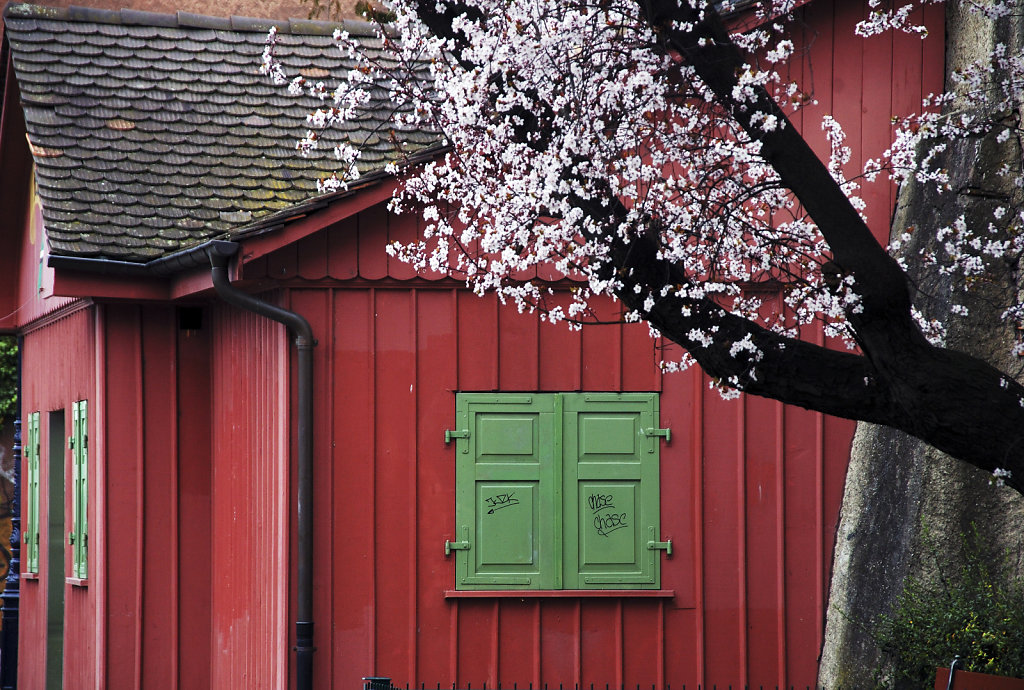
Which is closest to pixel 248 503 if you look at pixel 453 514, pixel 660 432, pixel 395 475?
pixel 395 475

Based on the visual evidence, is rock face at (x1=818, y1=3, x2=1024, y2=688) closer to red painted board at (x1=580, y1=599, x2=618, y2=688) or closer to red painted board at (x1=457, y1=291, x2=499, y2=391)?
red painted board at (x1=580, y1=599, x2=618, y2=688)

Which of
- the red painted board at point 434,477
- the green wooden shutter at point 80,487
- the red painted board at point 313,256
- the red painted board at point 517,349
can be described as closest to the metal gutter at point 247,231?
the red painted board at point 313,256

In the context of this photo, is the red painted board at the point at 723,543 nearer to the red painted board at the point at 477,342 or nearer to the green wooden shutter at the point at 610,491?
the green wooden shutter at the point at 610,491

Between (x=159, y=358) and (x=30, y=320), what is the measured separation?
3669 mm

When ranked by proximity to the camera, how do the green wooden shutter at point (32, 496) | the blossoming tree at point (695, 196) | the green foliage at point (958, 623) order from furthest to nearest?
the green wooden shutter at point (32, 496) < the green foliage at point (958, 623) < the blossoming tree at point (695, 196)

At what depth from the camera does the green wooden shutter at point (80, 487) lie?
10.4m

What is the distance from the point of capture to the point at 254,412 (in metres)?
9.16

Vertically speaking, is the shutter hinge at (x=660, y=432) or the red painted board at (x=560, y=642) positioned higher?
the shutter hinge at (x=660, y=432)

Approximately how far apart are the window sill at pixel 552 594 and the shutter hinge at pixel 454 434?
1.03m

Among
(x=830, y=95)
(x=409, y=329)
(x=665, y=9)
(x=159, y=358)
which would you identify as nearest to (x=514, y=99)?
(x=665, y=9)

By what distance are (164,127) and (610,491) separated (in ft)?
15.2

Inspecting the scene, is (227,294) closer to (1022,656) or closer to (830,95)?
(830,95)

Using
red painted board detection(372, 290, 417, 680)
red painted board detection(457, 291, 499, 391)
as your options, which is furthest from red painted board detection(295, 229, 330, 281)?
red painted board detection(457, 291, 499, 391)

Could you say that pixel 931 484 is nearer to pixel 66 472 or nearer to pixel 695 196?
pixel 695 196
